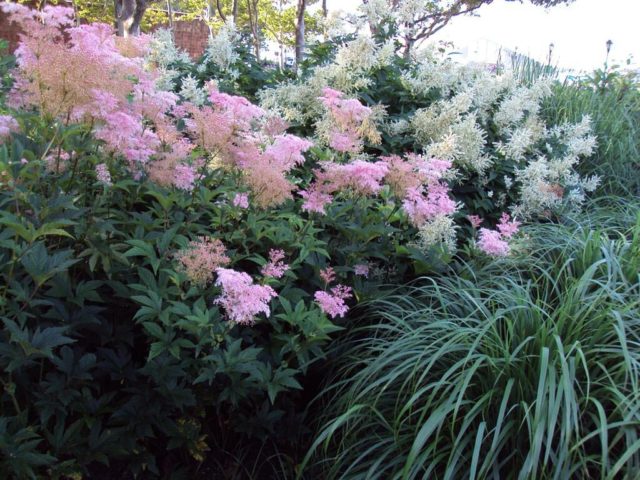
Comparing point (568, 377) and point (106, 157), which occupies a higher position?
point (106, 157)

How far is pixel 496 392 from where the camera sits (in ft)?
6.75

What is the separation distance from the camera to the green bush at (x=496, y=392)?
1.84 meters

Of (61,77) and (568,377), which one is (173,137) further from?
(568,377)

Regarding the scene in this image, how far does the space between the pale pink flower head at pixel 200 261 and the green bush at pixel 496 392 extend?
2.25 ft

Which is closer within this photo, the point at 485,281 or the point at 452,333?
the point at 452,333

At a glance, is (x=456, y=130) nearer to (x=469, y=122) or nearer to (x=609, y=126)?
(x=469, y=122)

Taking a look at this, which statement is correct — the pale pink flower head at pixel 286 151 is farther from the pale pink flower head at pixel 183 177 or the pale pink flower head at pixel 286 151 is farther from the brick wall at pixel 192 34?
the brick wall at pixel 192 34

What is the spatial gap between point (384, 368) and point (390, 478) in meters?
0.52

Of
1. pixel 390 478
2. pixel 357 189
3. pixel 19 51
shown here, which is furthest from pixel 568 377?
pixel 19 51

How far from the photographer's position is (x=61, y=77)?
189cm

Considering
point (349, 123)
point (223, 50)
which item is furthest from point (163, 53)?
point (349, 123)

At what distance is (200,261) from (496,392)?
44.0 inches

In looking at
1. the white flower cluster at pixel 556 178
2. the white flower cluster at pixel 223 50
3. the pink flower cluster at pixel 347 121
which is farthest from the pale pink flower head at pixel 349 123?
the white flower cluster at pixel 223 50

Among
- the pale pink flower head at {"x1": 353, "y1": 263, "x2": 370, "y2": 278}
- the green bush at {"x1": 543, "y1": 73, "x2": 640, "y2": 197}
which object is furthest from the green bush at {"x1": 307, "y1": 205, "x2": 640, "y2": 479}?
the green bush at {"x1": 543, "y1": 73, "x2": 640, "y2": 197}
